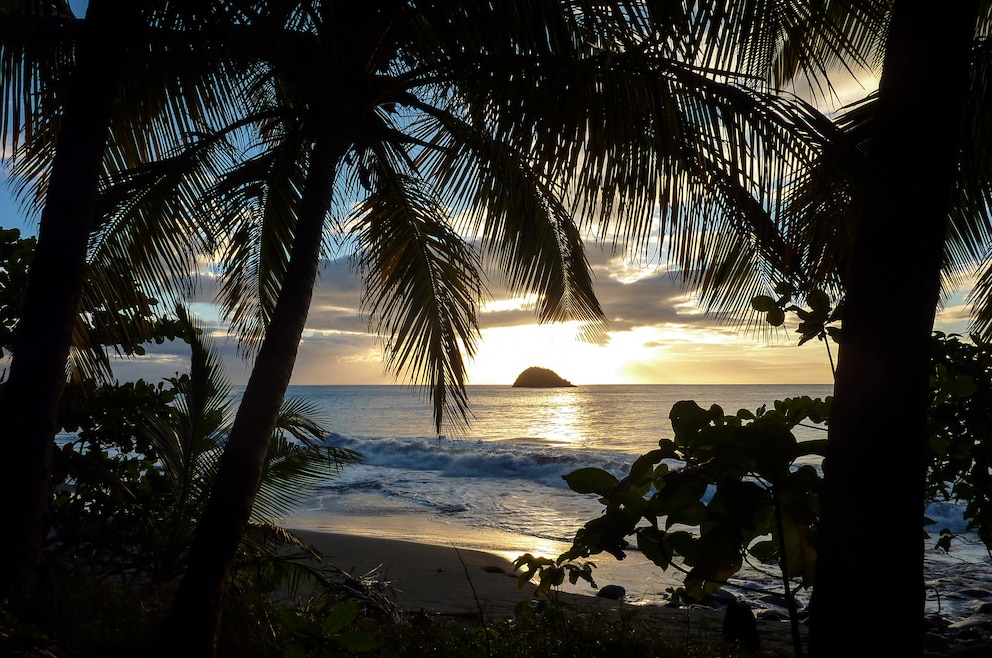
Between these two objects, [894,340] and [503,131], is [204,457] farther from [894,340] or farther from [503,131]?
[894,340]

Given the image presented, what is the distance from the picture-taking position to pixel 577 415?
173 feet

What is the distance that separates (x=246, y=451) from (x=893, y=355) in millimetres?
3347

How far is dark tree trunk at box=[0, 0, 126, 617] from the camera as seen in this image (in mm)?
3379

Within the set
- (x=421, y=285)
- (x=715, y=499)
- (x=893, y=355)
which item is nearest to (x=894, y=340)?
(x=893, y=355)

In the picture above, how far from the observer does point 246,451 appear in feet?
12.7

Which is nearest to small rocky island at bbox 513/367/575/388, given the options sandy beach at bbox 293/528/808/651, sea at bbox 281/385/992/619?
sea at bbox 281/385/992/619

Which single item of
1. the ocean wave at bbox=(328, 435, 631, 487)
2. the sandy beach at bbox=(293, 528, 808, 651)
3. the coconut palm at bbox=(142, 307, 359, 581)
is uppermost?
the coconut palm at bbox=(142, 307, 359, 581)

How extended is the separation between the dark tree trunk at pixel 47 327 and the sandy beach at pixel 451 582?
10.5ft

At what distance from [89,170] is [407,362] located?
10.1 feet

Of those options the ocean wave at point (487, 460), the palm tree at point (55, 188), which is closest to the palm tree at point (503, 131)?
the palm tree at point (55, 188)

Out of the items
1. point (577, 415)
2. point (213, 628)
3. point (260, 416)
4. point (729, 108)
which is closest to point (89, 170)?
point (260, 416)

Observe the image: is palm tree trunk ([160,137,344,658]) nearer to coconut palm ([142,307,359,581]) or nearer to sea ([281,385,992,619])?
sea ([281,385,992,619])

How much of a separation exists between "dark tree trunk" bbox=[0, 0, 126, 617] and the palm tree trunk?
2.47 ft

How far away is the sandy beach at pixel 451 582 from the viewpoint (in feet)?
23.3
